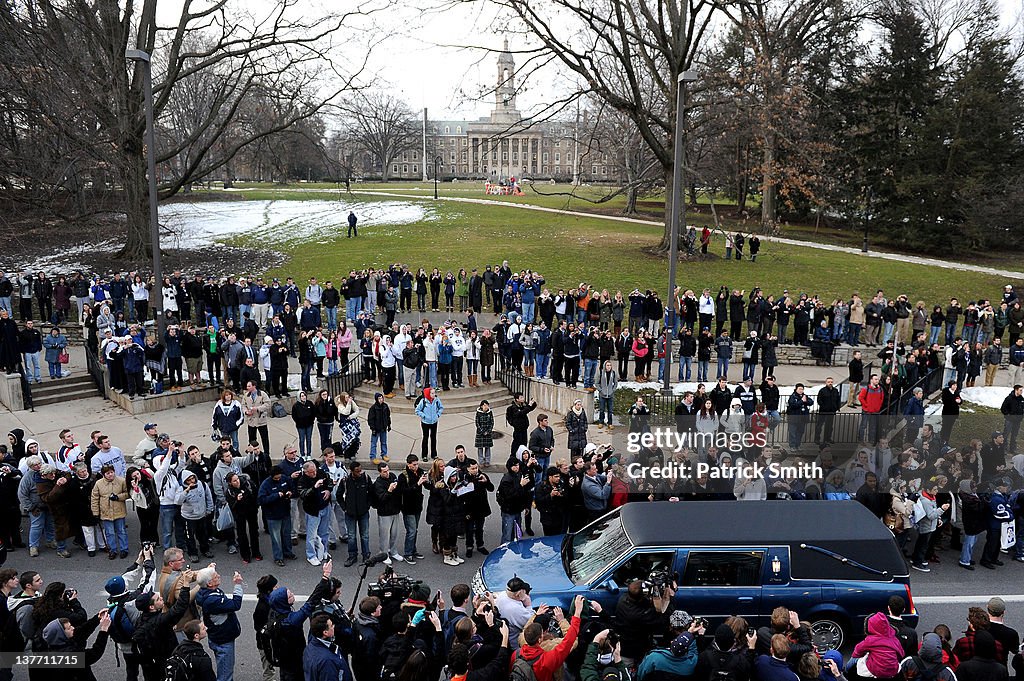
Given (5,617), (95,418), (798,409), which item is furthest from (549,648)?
(95,418)

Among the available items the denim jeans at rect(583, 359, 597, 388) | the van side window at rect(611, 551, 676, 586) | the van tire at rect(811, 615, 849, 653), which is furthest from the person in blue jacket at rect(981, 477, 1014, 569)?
the denim jeans at rect(583, 359, 597, 388)

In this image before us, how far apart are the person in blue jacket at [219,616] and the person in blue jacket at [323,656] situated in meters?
1.20

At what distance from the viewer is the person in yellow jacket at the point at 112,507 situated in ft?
34.7

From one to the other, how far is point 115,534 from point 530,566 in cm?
615

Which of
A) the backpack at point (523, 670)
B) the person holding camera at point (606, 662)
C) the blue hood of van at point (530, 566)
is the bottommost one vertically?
the blue hood of van at point (530, 566)

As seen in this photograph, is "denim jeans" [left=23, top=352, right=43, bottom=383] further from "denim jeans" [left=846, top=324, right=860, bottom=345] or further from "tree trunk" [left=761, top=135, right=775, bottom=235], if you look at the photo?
"tree trunk" [left=761, top=135, right=775, bottom=235]

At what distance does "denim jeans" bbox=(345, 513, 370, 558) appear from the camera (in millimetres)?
10766

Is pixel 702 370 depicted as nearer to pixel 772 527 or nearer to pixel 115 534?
pixel 772 527

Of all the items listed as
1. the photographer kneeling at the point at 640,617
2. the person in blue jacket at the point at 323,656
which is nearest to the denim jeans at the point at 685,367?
the photographer kneeling at the point at 640,617

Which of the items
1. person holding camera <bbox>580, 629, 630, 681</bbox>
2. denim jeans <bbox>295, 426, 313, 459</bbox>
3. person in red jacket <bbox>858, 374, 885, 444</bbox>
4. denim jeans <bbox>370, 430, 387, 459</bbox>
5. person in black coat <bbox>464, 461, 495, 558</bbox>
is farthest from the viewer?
person in red jacket <bbox>858, 374, 885, 444</bbox>

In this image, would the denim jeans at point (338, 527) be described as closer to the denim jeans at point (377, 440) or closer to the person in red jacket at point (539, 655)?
the denim jeans at point (377, 440)

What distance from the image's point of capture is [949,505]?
11.0 m

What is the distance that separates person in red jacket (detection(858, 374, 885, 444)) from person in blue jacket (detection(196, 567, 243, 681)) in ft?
40.9

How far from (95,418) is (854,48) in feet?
156
